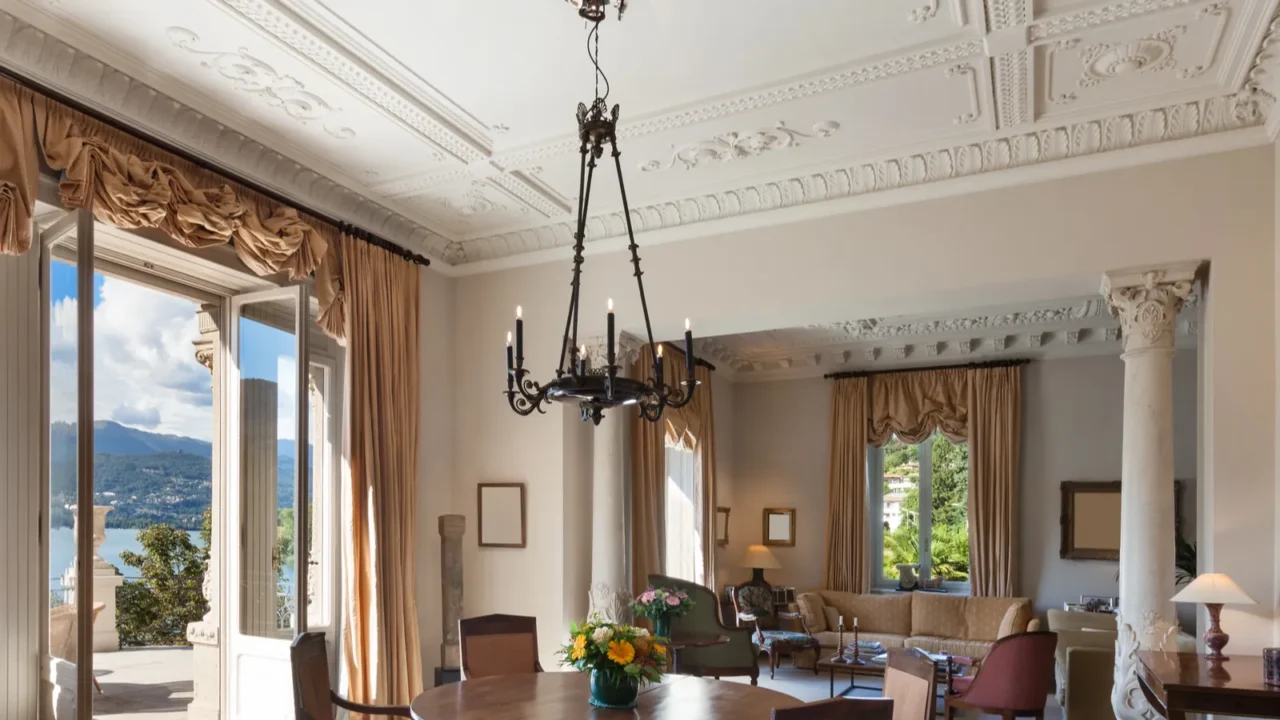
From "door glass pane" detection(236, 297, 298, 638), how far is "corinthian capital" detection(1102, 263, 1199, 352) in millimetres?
4726

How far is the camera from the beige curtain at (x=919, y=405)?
9961 millimetres

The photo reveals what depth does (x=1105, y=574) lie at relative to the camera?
9.13m

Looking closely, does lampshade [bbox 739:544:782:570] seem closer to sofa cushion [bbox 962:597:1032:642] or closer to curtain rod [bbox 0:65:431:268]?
sofa cushion [bbox 962:597:1032:642]

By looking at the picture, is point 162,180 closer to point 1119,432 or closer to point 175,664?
point 175,664

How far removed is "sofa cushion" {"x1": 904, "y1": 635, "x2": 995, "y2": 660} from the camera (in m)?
8.70

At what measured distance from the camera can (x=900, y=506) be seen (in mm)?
10531

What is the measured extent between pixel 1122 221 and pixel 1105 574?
5.74m

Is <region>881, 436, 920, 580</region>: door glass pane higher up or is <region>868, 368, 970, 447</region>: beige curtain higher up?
<region>868, 368, 970, 447</region>: beige curtain

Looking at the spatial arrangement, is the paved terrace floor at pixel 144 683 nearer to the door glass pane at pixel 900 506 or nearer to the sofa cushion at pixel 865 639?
the sofa cushion at pixel 865 639

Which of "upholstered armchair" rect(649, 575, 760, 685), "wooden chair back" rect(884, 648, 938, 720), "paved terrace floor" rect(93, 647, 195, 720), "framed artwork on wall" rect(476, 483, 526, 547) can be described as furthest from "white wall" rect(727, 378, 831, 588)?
"wooden chair back" rect(884, 648, 938, 720)

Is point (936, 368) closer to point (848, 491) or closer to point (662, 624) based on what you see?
point (848, 491)

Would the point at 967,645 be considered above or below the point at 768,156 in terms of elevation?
below

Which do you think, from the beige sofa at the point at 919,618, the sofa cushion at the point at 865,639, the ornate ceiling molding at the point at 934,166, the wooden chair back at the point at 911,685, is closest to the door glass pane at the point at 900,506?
the beige sofa at the point at 919,618

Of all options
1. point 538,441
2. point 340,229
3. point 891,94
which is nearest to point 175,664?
point 538,441
